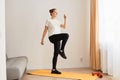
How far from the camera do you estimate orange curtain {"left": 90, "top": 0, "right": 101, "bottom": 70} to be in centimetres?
485

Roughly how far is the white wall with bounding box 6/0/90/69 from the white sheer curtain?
29.0 inches

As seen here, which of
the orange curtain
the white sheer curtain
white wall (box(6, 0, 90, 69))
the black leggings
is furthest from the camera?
white wall (box(6, 0, 90, 69))

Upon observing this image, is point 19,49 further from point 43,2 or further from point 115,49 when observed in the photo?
point 115,49

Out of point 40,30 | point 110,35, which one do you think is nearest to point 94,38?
point 110,35

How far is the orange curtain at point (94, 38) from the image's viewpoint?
4.85 meters

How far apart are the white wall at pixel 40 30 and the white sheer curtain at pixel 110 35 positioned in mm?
736

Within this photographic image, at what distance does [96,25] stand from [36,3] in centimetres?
161

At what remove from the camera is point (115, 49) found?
4000 millimetres

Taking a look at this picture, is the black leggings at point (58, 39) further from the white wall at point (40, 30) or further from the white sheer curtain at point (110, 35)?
the white sheer curtain at point (110, 35)

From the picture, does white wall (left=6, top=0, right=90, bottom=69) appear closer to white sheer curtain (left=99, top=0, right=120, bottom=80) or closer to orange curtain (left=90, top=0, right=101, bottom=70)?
orange curtain (left=90, top=0, right=101, bottom=70)

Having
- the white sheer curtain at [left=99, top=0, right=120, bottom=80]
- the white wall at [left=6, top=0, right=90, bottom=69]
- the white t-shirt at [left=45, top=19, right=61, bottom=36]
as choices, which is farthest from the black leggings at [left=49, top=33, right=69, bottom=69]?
the white sheer curtain at [left=99, top=0, right=120, bottom=80]

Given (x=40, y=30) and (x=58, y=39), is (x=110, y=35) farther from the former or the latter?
(x=40, y=30)

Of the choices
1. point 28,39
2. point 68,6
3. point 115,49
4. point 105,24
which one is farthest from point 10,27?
point 115,49

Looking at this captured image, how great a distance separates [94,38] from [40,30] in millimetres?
1392
